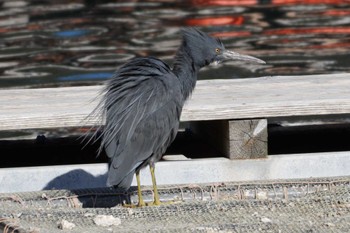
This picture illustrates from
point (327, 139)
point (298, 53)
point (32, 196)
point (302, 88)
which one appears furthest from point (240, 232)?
point (298, 53)

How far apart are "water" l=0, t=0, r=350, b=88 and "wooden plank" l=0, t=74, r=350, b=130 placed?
4182 mm

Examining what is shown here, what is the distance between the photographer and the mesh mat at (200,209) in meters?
4.96

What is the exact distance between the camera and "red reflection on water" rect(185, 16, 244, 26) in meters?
14.2

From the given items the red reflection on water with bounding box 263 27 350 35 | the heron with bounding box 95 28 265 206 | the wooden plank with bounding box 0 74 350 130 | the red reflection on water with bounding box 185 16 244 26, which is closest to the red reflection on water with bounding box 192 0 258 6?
the red reflection on water with bounding box 185 16 244 26

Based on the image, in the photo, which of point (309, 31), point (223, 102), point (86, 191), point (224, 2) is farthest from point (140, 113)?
point (224, 2)

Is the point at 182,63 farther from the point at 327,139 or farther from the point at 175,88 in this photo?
the point at 327,139

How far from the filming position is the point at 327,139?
726cm

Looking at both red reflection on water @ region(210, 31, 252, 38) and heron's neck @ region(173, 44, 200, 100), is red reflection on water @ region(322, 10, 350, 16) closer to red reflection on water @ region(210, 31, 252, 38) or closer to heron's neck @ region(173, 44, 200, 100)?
red reflection on water @ region(210, 31, 252, 38)

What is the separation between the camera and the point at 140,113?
215 inches

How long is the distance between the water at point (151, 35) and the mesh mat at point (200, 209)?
5.33 metres

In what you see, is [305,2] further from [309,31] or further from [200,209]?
[200,209]

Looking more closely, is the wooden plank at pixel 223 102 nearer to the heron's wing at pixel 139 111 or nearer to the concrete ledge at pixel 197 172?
the concrete ledge at pixel 197 172

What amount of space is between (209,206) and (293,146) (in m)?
1.94

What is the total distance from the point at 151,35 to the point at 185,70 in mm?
7971
